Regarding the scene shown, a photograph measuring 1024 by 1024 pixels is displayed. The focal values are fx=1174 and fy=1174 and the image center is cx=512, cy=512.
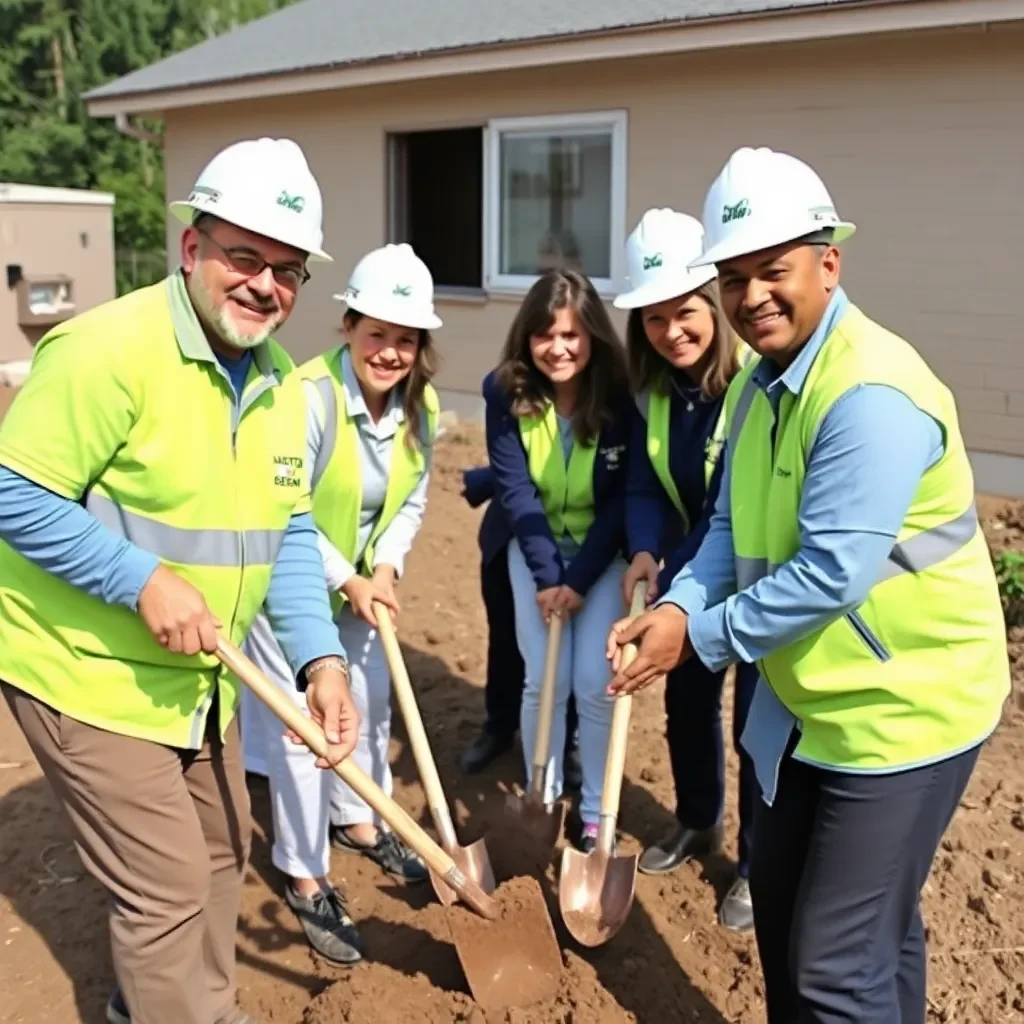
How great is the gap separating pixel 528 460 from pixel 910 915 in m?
1.97

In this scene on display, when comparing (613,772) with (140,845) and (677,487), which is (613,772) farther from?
(140,845)

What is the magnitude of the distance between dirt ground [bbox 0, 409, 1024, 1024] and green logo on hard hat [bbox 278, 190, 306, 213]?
202 cm

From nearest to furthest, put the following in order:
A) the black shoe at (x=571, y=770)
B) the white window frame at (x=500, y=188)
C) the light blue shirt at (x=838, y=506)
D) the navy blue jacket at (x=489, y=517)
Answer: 1. the light blue shirt at (x=838, y=506)
2. the navy blue jacket at (x=489, y=517)
3. the black shoe at (x=571, y=770)
4. the white window frame at (x=500, y=188)

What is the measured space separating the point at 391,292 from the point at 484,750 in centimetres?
194

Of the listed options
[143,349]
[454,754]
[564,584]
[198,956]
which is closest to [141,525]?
[143,349]

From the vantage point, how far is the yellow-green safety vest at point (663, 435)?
3500 mm

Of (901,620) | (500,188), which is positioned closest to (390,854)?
(901,620)

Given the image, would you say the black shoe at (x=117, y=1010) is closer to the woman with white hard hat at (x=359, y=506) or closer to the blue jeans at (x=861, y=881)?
the woman with white hard hat at (x=359, y=506)

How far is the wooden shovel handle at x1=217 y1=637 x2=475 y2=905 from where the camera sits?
8.59 ft

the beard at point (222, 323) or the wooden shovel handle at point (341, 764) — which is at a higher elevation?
the beard at point (222, 323)

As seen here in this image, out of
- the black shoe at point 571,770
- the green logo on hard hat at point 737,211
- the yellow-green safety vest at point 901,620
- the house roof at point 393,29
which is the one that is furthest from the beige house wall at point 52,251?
the yellow-green safety vest at point 901,620

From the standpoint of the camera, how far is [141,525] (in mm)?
2479

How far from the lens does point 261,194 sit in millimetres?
2439

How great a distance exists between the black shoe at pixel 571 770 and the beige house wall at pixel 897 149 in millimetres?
4075
